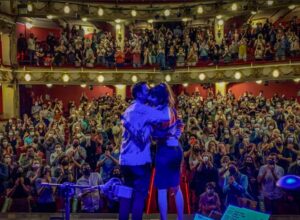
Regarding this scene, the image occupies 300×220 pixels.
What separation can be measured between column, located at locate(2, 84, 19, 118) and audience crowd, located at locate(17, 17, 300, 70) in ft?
4.45

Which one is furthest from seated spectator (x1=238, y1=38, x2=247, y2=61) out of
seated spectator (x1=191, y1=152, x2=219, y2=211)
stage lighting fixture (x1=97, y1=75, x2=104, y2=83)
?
seated spectator (x1=191, y1=152, x2=219, y2=211)

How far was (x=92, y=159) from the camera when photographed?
995 centimetres

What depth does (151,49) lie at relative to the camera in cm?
2083

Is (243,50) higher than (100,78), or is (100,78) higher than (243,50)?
(243,50)

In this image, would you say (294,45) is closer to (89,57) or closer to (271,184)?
(89,57)

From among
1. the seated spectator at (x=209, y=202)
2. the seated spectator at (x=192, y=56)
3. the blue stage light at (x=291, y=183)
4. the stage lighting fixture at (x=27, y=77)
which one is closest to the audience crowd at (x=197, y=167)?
the seated spectator at (x=209, y=202)

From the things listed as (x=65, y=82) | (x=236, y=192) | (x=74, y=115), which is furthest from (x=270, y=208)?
(x=65, y=82)

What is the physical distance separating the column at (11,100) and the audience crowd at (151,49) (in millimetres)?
1357

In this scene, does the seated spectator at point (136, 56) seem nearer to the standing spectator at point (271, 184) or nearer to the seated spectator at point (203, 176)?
the seated spectator at point (203, 176)

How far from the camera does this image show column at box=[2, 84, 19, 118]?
65.4 feet

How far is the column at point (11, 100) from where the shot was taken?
65.4 feet

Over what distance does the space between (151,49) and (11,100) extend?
281 inches

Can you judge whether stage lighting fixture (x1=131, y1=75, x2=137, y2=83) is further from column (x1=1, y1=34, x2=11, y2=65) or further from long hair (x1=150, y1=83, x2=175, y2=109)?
long hair (x1=150, y1=83, x2=175, y2=109)

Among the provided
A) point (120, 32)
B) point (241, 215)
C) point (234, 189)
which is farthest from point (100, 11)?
point (241, 215)
